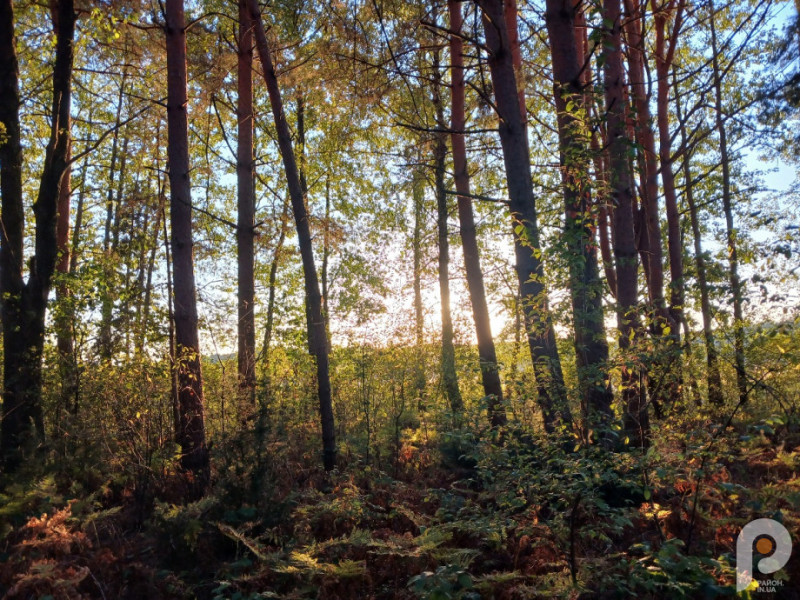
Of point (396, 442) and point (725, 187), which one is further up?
point (725, 187)

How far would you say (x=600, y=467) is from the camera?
12.7 ft

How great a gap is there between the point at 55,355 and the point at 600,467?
750 cm

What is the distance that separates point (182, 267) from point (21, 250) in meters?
2.59

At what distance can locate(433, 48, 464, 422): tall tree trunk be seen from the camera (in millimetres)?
11156

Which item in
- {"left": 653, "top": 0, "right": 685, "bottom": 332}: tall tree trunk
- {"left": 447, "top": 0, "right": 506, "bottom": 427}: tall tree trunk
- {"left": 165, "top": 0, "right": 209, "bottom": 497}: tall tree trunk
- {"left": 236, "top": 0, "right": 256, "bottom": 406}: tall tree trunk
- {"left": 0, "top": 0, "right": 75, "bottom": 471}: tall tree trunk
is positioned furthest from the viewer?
{"left": 653, "top": 0, "right": 685, "bottom": 332}: tall tree trunk

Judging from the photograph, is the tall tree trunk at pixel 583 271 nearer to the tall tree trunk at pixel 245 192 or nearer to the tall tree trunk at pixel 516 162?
the tall tree trunk at pixel 516 162

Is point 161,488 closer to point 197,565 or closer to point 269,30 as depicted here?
point 197,565

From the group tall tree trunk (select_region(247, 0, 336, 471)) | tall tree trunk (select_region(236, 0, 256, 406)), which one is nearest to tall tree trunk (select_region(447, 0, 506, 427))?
tall tree trunk (select_region(247, 0, 336, 471))

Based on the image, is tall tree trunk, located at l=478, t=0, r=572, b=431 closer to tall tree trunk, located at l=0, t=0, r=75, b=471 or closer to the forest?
the forest

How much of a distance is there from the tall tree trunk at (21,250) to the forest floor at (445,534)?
75.7 inches

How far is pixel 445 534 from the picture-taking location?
14.1 feet

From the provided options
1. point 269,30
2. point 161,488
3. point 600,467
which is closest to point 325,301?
point 269,30

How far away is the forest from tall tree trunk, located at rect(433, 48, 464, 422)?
0.15m

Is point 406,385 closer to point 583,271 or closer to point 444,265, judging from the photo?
point 583,271
